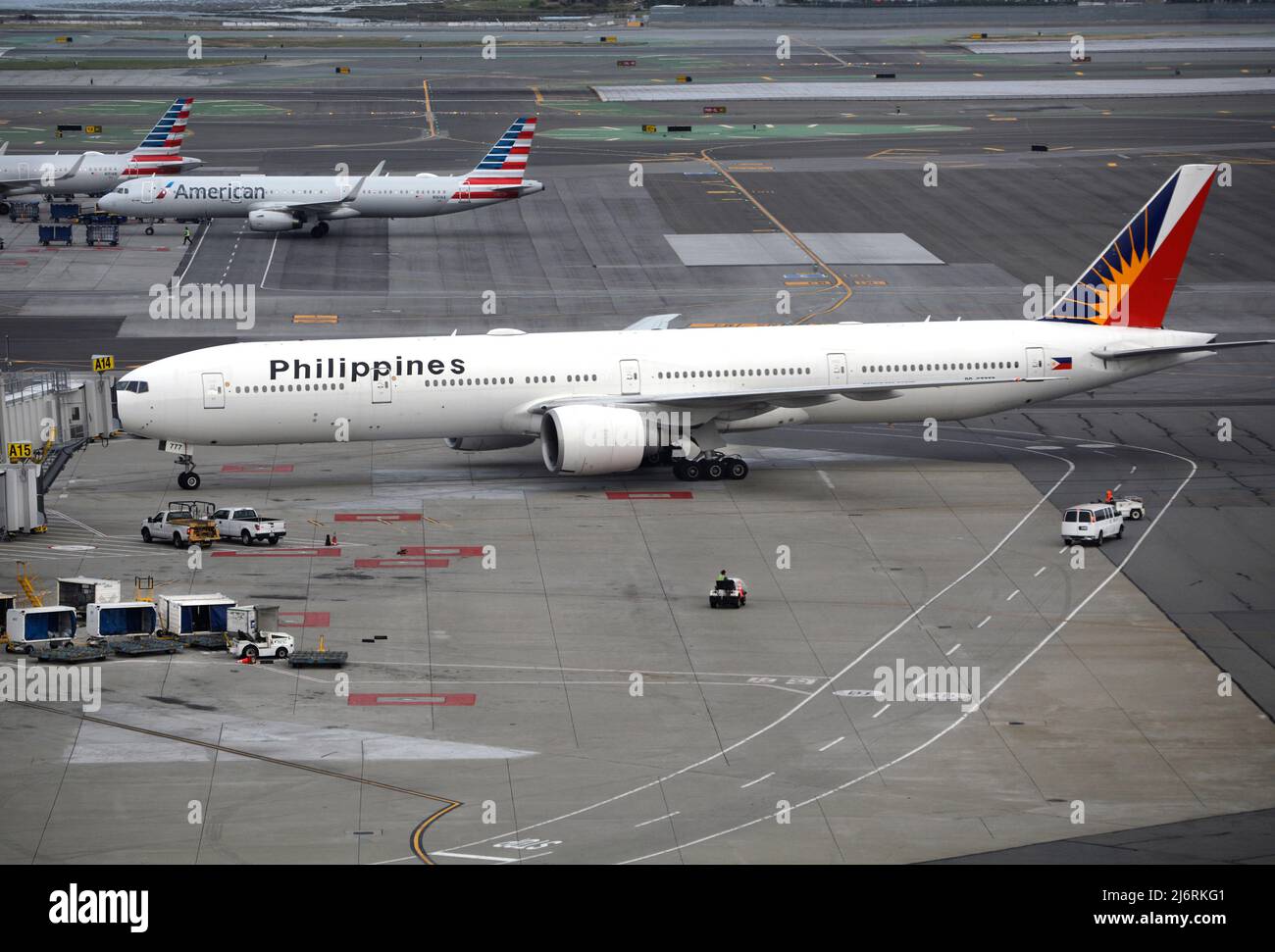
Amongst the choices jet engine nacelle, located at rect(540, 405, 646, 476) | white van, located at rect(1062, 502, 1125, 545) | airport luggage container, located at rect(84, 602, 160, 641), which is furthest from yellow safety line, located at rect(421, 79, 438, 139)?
airport luggage container, located at rect(84, 602, 160, 641)

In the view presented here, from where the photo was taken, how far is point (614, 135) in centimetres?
14438

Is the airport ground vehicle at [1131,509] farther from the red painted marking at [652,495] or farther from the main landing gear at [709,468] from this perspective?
the red painted marking at [652,495]

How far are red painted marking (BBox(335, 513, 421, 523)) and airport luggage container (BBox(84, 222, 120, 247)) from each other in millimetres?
55717

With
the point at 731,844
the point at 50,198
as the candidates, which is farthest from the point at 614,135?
the point at 731,844

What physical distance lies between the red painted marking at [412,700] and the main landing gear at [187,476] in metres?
21.2

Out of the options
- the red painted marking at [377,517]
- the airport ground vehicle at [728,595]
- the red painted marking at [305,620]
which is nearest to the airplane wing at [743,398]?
the red painted marking at [377,517]

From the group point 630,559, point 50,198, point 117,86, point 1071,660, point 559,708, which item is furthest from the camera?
point 117,86

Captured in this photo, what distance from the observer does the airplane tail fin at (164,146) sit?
390ft

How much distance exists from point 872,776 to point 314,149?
109090mm

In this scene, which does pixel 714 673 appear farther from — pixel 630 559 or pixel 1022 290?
pixel 1022 290

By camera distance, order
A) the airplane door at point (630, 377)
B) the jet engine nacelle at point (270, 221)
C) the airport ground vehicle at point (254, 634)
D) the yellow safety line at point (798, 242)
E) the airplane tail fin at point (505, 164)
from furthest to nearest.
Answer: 1. the airplane tail fin at point (505, 164)
2. the jet engine nacelle at point (270, 221)
3. the yellow safety line at point (798, 242)
4. the airplane door at point (630, 377)
5. the airport ground vehicle at point (254, 634)

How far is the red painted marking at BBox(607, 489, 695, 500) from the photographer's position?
59188 mm

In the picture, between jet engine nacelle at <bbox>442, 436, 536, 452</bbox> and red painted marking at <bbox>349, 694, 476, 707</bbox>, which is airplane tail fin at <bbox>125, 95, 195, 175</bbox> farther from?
red painted marking at <bbox>349, 694, 476, 707</bbox>

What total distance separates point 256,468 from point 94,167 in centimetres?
6094
